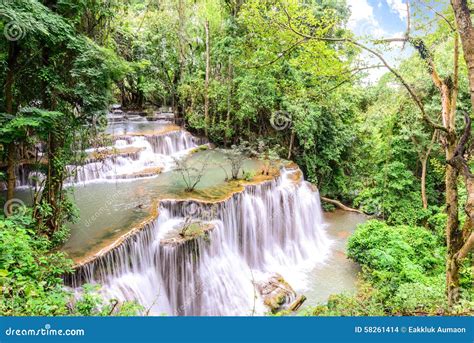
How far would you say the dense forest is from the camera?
14.5ft

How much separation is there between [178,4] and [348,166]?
469 inches

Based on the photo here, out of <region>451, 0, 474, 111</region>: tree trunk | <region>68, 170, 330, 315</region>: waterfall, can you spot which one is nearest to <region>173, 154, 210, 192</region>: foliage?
<region>68, 170, 330, 315</region>: waterfall

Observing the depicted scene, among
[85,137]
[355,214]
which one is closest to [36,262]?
[85,137]

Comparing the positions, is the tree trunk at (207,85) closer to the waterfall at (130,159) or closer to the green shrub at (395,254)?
the waterfall at (130,159)

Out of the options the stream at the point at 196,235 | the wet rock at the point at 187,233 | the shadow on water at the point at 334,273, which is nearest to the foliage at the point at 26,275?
the stream at the point at 196,235

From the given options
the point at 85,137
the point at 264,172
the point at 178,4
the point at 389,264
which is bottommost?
the point at 389,264

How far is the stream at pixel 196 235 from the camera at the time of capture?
6.77 metres

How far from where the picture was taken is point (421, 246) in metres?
9.56
